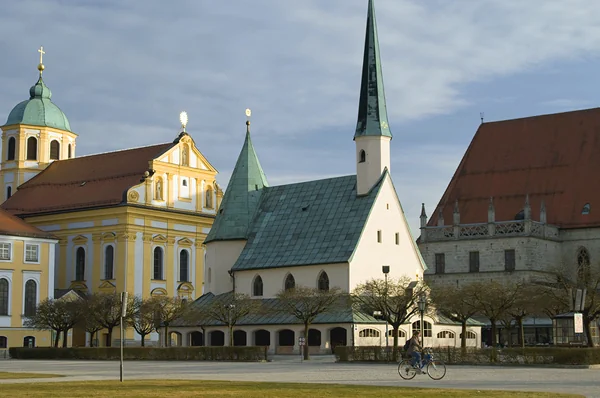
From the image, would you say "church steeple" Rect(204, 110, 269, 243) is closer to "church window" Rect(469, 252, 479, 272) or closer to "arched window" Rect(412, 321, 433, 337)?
"arched window" Rect(412, 321, 433, 337)

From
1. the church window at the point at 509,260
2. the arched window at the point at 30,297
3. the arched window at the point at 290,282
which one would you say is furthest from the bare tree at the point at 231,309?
the church window at the point at 509,260

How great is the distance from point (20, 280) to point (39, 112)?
2827 cm

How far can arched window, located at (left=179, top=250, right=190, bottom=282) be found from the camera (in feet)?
329

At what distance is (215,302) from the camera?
70938mm

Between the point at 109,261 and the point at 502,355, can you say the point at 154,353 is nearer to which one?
the point at 502,355

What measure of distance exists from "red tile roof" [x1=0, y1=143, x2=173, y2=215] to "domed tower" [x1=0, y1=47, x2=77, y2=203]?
8.30 ft

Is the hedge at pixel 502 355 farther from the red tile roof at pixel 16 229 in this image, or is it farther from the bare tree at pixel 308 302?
the red tile roof at pixel 16 229

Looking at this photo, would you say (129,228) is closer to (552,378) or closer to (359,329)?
(359,329)

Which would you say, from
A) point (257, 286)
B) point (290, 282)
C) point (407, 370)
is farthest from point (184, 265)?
point (407, 370)

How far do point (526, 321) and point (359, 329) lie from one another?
26266 millimetres

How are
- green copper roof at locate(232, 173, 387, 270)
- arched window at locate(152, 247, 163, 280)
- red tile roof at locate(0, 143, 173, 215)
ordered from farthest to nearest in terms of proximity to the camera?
1. red tile roof at locate(0, 143, 173, 215)
2. arched window at locate(152, 247, 163, 280)
3. green copper roof at locate(232, 173, 387, 270)

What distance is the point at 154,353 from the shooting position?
Answer: 64875mm

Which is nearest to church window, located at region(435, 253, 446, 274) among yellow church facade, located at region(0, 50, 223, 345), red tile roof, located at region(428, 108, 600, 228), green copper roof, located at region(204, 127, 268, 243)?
red tile roof, located at region(428, 108, 600, 228)

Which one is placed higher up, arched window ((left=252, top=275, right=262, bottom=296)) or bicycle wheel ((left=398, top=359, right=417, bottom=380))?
arched window ((left=252, top=275, right=262, bottom=296))
